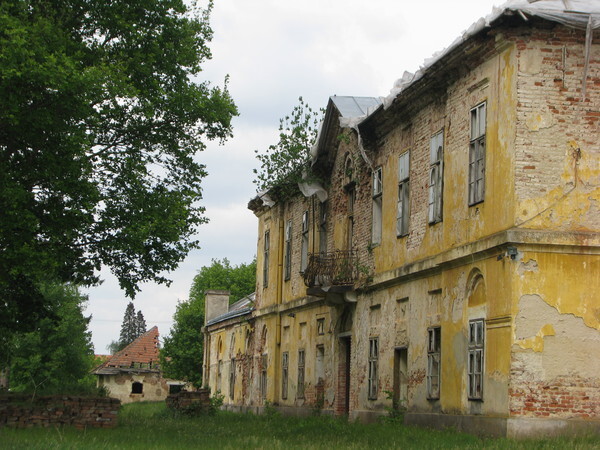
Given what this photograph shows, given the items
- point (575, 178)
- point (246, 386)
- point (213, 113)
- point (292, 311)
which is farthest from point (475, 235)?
point (246, 386)

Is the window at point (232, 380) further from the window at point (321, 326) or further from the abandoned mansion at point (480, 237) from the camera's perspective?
the abandoned mansion at point (480, 237)

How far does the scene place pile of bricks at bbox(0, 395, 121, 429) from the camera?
2238 centimetres

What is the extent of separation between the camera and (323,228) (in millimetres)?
30672

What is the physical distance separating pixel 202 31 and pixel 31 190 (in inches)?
235

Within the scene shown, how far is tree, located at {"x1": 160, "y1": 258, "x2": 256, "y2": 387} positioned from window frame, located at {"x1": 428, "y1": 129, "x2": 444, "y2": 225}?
157 feet

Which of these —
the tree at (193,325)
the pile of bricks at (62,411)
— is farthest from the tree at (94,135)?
the tree at (193,325)

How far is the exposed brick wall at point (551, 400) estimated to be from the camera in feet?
55.0

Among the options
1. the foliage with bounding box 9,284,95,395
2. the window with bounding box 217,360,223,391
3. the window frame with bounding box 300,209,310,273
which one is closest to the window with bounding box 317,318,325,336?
the window frame with bounding box 300,209,310,273

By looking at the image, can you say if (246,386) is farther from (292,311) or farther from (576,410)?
(576,410)

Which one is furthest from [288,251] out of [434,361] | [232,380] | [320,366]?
[434,361]

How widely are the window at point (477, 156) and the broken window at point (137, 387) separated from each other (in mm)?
49996

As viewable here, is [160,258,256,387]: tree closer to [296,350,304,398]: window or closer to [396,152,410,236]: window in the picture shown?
[296,350,304,398]: window

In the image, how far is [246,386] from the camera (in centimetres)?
4003

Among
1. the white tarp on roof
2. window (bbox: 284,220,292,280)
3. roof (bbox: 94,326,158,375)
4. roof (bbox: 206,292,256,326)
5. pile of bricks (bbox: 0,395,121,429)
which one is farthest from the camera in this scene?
roof (bbox: 94,326,158,375)
